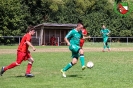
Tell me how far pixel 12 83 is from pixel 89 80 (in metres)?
2.35

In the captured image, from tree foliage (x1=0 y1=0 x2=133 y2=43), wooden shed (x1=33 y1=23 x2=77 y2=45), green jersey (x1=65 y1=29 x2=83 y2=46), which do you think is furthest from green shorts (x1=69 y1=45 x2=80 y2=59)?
tree foliage (x1=0 y1=0 x2=133 y2=43)

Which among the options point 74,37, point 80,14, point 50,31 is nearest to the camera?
point 74,37

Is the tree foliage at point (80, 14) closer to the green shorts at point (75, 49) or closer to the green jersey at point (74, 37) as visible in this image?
the green jersey at point (74, 37)

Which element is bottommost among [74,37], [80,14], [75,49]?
[80,14]

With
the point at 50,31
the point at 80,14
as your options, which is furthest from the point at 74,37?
the point at 80,14

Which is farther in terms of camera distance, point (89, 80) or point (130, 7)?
point (130, 7)

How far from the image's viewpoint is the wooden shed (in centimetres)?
5416

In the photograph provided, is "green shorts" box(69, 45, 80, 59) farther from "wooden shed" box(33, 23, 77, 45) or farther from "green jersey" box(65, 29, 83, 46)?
"wooden shed" box(33, 23, 77, 45)

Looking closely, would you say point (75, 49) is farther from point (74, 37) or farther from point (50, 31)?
point (50, 31)

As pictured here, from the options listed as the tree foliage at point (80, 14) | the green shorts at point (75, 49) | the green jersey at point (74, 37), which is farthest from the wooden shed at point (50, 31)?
the green shorts at point (75, 49)

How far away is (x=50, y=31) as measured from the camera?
55.7 m

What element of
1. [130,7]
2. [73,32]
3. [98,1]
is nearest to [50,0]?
[98,1]

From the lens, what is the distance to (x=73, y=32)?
12.6 metres

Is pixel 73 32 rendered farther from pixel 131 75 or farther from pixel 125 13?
pixel 125 13
